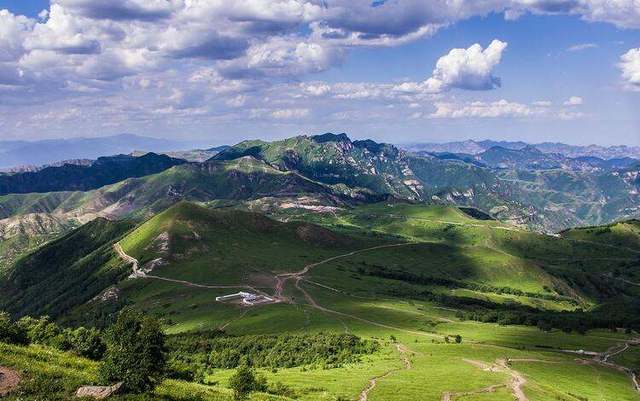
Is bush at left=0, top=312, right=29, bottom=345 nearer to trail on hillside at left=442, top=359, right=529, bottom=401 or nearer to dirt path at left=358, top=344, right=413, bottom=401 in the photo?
dirt path at left=358, top=344, right=413, bottom=401

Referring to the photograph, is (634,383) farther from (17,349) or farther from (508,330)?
(17,349)

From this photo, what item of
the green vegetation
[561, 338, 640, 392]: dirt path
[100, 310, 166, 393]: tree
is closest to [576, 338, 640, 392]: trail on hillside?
[561, 338, 640, 392]: dirt path

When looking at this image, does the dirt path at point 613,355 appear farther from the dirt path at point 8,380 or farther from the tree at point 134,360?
the dirt path at point 8,380

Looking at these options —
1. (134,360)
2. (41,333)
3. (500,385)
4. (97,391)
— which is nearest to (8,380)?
(97,391)

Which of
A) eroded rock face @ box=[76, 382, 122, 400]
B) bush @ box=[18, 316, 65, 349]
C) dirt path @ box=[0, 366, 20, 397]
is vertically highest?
dirt path @ box=[0, 366, 20, 397]

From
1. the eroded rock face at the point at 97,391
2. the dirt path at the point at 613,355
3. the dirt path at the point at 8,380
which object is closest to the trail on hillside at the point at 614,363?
the dirt path at the point at 613,355

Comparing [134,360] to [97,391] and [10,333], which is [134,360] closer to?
[97,391]
